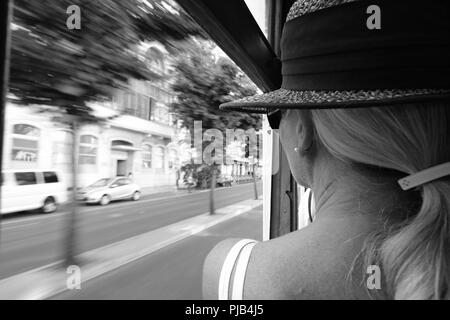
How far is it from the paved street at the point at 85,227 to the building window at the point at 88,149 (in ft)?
0.88

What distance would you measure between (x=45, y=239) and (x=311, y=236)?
57.5 inches

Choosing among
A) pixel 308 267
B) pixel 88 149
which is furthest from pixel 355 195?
pixel 88 149

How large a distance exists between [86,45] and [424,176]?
1343 millimetres

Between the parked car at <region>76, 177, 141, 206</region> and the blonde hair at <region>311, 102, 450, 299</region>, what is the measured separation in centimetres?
143

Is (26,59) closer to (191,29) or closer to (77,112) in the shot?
(77,112)

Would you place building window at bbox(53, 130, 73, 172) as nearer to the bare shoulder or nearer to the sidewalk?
the sidewalk

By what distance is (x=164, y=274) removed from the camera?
7.97 ft

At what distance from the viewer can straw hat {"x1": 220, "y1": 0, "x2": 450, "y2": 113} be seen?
534mm

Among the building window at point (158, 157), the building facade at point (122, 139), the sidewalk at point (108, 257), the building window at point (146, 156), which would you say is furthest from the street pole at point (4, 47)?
the building window at point (158, 157)

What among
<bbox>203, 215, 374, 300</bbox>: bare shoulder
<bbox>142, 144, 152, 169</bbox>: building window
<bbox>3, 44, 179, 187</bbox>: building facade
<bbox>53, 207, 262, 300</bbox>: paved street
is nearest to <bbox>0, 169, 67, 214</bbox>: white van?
<bbox>3, 44, 179, 187</bbox>: building facade

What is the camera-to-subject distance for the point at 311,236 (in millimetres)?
565

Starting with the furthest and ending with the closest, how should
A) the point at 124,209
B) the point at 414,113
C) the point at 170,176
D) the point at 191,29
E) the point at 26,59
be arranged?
1. the point at 124,209
2. the point at 170,176
3. the point at 191,29
4. the point at 26,59
5. the point at 414,113

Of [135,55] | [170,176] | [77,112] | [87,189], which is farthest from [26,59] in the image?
[170,176]

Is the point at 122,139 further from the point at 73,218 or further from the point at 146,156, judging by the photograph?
the point at 73,218
